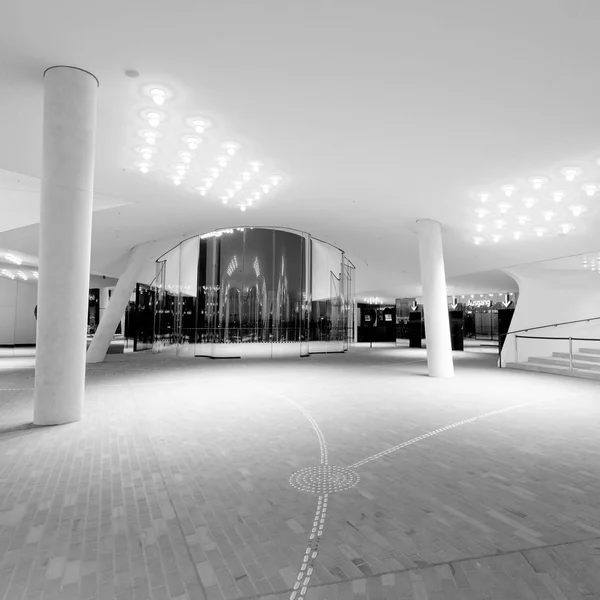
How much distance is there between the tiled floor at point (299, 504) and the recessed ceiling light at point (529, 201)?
5866 mm

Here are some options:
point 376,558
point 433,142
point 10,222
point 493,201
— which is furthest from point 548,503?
point 10,222

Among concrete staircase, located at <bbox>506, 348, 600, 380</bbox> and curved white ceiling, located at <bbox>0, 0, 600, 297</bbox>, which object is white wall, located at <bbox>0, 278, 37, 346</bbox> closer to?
curved white ceiling, located at <bbox>0, 0, 600, 297</bbox>

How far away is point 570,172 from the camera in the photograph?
934 cm

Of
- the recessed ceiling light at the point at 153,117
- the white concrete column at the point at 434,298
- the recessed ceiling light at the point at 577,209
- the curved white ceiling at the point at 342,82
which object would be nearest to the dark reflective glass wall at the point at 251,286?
the white concrete column at the point at 434,298

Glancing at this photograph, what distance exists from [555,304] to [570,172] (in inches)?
449

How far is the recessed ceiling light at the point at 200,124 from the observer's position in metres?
7.79

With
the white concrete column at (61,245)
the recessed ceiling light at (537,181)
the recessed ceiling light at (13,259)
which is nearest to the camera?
the white concrete column at (61,245)

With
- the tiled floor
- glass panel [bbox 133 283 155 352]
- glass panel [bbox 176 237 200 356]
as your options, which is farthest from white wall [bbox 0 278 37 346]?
the tiled floor

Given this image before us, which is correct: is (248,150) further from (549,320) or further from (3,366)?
(549,320)

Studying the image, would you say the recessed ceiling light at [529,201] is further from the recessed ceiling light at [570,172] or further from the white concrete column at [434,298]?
the white concrete column at [434,298]

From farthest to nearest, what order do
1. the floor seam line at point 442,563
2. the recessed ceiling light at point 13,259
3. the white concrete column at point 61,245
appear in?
1. the recessed ceiling light at point 13,259
2. the white concrete column at point 61,245
3. the floor seam line at point 442,563

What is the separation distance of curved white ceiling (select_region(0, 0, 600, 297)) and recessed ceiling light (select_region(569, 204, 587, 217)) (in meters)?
0.21

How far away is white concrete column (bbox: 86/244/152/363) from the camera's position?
16892 mm

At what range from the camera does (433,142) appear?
27.5ft
